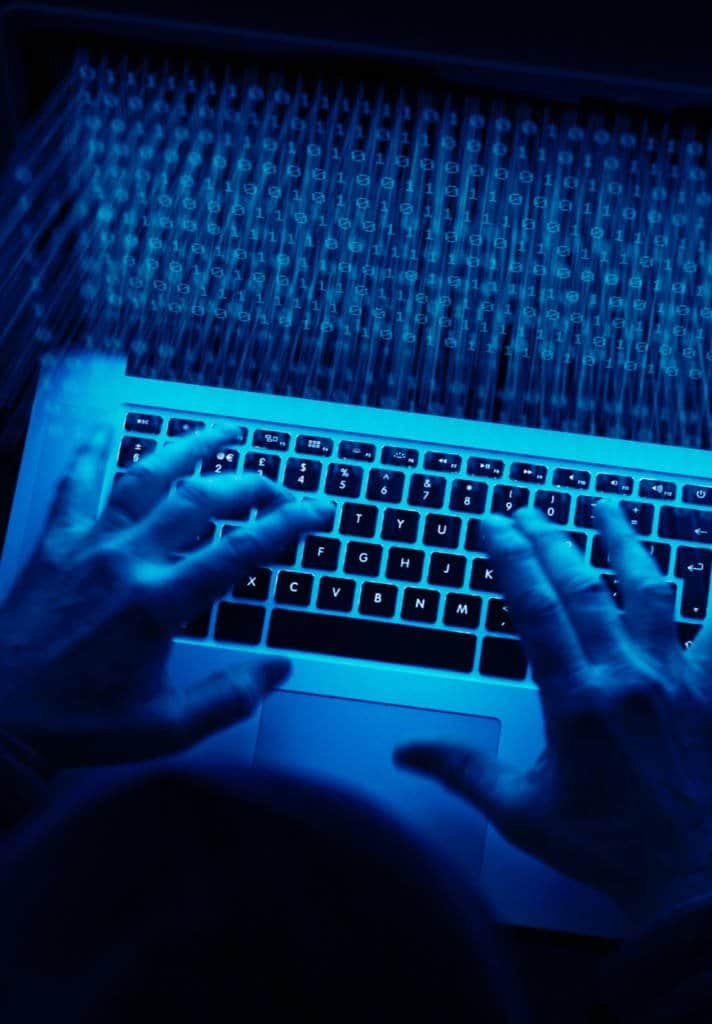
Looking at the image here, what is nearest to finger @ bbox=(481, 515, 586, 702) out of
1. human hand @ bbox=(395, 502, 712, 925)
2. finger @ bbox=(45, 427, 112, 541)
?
human hand @ bbox=(395, 502, 712, 925)

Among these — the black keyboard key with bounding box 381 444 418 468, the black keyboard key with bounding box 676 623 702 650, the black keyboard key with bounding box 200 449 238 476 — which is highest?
the black keyboard key with bounding box 381 444 418 468

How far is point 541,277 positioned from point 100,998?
653 mm

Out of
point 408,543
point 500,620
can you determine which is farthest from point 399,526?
point 500,620

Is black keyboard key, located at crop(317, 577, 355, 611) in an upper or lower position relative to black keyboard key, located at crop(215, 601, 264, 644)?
upper

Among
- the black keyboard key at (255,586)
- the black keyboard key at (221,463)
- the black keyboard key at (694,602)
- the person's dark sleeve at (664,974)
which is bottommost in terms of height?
the person's dark sleeve at (664,974)

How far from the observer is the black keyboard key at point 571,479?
0.68 m

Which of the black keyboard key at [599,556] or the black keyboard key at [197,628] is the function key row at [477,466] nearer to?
the black keyboard key at [599,556]

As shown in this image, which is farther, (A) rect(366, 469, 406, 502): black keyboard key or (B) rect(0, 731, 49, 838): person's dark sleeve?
(A) rect(366, 469, 406, 502): black keyboard key

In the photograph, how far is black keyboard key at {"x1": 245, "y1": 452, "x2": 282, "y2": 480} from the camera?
26.6 inches

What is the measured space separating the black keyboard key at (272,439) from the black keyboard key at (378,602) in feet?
0.47

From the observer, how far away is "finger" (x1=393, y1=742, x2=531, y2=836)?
61 cm

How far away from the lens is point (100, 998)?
52 centimetres

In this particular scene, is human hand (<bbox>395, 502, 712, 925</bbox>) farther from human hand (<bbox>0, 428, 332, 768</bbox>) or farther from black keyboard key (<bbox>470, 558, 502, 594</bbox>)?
human hand (<bbox>0, 428, 332, 768</bbox>)

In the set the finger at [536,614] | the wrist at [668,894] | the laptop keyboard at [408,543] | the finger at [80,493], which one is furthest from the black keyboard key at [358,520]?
the wrist at [668,894]
